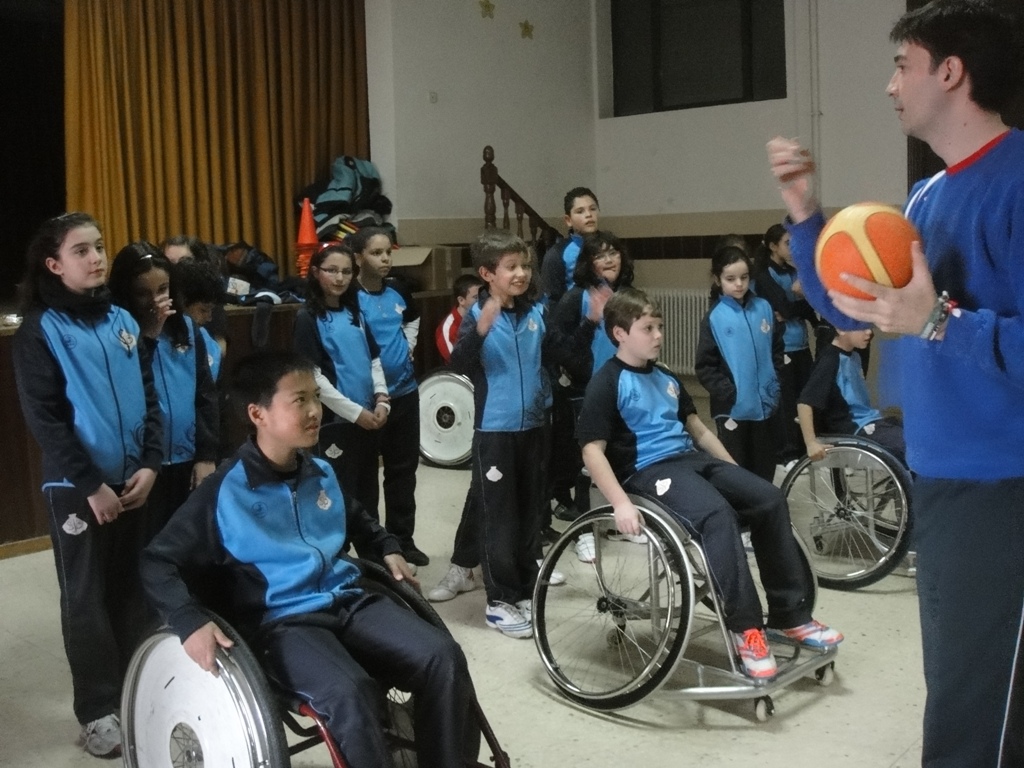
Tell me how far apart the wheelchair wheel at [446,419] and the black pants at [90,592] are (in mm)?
2891

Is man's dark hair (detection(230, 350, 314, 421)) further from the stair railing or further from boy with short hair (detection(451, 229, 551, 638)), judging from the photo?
the stair railing

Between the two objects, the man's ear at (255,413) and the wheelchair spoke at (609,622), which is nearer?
the man's ear at (255,413)

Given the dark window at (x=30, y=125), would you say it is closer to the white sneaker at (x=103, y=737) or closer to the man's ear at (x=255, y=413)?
the white sneaker at (x=103, y=737)

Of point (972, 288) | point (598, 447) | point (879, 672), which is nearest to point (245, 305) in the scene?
point (598, 447)

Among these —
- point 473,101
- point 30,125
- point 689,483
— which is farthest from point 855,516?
point 30,125

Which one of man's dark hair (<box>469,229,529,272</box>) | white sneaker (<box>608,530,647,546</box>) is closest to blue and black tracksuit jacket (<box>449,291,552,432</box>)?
man's dark hair (<box>469,229,529,272</box>)

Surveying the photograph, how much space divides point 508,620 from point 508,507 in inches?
13.0

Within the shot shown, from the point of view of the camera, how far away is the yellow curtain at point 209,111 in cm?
540

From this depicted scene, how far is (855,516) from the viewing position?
11.4ft

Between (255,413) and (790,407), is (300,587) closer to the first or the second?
(255,413)

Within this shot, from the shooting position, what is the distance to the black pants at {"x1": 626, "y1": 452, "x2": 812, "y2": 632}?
250cm

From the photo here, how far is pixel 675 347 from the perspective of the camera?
7.52 meters

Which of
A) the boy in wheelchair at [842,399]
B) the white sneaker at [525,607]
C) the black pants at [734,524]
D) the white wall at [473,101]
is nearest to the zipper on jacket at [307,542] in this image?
the black pants at [734,524]

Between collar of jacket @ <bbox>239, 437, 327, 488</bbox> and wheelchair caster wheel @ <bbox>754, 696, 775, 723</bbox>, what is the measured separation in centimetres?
121
